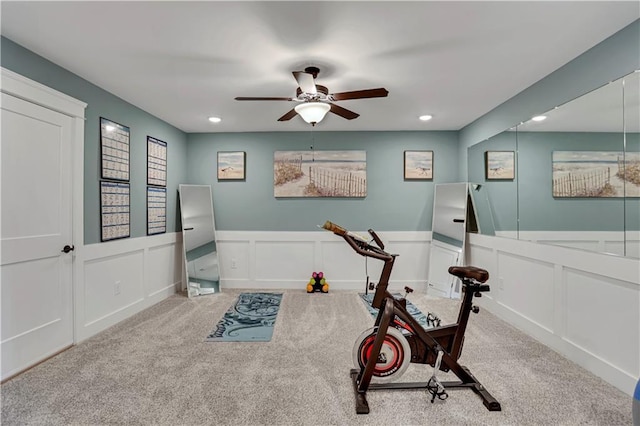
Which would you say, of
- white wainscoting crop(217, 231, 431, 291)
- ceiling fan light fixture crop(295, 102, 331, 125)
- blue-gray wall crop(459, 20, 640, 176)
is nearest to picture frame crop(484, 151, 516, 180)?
blue-gray wall crop(459, 20, 640, 176)

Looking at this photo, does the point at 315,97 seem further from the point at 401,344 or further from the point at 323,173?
the point at 323,173

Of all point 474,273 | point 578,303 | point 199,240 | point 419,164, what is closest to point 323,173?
point 419,164

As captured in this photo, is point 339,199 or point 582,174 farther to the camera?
point 339,199

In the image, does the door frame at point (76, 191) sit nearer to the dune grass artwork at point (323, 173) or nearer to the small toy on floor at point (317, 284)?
the dune grass artwork at point (323, 173)

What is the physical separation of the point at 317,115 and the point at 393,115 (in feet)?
5.58

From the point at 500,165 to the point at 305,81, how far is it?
2.65 m

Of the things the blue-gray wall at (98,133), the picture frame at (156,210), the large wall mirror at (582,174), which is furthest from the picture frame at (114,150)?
the large wall mirror at (582,174)

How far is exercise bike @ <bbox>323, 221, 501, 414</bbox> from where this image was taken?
2080 mm

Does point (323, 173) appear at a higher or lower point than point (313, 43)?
lower

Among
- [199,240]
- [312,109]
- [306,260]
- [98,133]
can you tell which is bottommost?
[306,260]

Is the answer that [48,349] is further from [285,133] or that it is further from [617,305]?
[617,305]

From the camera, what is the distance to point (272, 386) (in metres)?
2.25

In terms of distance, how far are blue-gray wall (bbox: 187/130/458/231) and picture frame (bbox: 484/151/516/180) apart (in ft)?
3.28

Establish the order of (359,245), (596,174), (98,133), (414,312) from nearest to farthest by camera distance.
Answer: (359,245) < (596,174) < (98,133) < (414,312)
